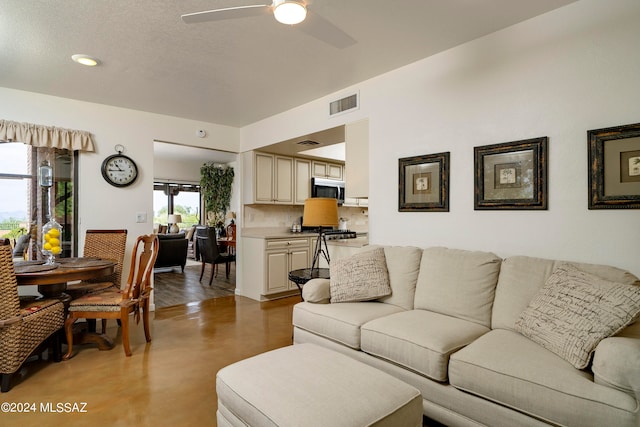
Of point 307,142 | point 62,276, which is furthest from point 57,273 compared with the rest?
point 307,142

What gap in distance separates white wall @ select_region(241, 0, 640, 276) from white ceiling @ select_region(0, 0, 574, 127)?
18 centimetres

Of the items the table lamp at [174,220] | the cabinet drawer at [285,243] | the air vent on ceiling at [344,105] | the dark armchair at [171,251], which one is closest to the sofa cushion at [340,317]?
the air vent on ceiling at [344,105]

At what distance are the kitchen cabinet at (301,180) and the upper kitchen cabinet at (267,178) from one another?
3.7 inches

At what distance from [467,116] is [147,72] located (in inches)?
108

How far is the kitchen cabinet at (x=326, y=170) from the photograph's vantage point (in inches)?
228

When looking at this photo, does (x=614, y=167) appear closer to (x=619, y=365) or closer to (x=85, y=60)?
(x=619, y=365)

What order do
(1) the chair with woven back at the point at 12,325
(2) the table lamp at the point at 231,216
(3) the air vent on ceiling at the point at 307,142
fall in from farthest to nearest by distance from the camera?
(2) the table lamp at the point at 231,216
(3) the air vent on ceiling at the point at 307,142
(1) the chair with woven back at the point at 12,325

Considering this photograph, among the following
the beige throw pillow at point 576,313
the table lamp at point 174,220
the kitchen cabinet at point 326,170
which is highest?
the kitchen cabinet at point 326,170

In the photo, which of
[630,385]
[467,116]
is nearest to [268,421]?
[630,385]

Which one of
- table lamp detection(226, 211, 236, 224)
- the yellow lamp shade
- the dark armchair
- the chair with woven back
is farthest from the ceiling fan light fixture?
table lamp detection(226, 211, 236, 224)

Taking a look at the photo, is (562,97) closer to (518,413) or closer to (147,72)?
(518,413)

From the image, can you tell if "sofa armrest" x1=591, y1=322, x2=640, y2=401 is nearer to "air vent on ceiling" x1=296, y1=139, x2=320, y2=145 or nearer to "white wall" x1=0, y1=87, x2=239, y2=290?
"air vent on ceiling" x1=296, y1=139, x2=320, y2=145

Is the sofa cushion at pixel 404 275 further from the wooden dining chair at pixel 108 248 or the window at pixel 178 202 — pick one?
the window at pixel 178 202

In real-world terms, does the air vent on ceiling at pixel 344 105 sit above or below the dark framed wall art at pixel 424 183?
above
